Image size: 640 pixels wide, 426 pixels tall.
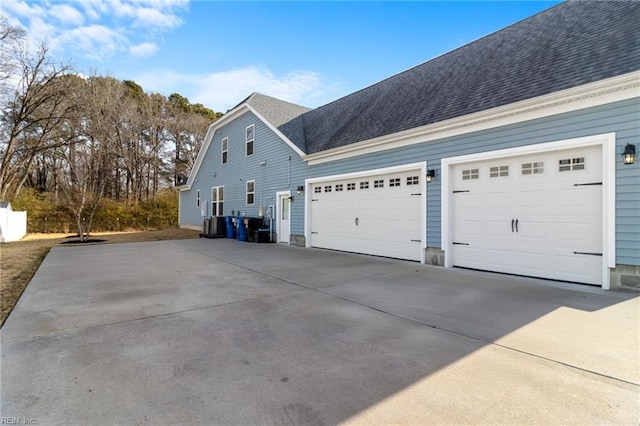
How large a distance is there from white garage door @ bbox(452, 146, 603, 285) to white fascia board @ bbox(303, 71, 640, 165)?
0.75 m

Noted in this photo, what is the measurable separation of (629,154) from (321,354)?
5543 mm

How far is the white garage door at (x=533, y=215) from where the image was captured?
17.4 ft

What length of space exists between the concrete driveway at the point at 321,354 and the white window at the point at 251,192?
8.98 metres

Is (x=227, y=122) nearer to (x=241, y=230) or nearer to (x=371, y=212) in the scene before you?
(x=241, y=230)

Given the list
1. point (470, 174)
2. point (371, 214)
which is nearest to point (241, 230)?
point (371, 214)

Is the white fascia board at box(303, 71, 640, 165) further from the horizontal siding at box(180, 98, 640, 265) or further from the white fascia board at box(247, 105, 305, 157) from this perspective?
the white fascia board at box(247, 105, 305, 157)

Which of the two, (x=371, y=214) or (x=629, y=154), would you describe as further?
(x=371, y=214)

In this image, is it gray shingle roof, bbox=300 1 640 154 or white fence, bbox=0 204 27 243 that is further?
white fence, bbox=0 204 27 243

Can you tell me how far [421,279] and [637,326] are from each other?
2911mm

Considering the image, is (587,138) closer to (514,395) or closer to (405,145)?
(405,145)

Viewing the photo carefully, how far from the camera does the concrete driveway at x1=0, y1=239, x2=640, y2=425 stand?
78.3 inches

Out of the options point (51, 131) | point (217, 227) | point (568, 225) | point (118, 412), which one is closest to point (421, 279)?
point (568, 225)

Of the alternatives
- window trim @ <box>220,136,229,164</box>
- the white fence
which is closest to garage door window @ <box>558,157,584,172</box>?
window trim @ <box>220,136,229,164</box>

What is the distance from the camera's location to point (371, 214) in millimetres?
8984
